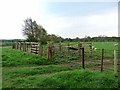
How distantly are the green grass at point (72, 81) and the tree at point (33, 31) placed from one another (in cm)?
3919

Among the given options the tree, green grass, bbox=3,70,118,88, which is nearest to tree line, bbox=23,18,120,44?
the tree

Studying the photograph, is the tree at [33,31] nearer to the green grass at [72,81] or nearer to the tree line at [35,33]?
the tree line at [35,33]

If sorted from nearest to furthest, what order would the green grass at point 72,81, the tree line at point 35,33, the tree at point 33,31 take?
the green grass at point 72,81 → the tree line at point 35,33 → the tree at point 33,31

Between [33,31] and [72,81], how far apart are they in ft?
150

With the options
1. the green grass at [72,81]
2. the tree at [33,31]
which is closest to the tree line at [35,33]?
the tree at [33,31]

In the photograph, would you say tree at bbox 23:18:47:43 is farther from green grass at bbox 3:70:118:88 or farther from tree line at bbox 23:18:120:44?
green grass at bbox 3:70:118:88

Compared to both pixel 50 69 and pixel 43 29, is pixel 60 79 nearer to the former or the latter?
pixel 50 69

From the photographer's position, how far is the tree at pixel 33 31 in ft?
161

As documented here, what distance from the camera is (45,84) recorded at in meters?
7.46

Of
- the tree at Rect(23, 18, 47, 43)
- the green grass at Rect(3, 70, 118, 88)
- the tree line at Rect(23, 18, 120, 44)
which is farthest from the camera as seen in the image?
the tree at Rect(23, 18, 47, 43)

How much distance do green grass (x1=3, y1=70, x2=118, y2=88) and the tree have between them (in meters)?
39.2

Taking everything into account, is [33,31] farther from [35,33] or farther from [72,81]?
[72,81]

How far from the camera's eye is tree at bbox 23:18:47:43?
49.2m

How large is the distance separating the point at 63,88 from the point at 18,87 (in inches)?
58.6
